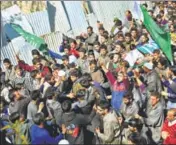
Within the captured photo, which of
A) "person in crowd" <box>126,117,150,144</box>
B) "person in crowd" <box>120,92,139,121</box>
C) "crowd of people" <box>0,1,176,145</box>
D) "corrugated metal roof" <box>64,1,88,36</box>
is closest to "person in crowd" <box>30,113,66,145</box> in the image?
"crowd of people" <box>0,1,176,145</box>

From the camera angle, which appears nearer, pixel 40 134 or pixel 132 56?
pixel 40 134

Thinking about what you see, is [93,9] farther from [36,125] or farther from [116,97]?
[36,125]

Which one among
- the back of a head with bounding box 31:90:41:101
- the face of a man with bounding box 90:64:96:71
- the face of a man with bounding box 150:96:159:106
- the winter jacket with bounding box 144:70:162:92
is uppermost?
the face of a man with bounding box 90:64:96:71

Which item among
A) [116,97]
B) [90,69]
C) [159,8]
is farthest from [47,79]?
[159,8]

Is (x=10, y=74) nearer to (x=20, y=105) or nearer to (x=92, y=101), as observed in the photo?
(x=20, y=105)

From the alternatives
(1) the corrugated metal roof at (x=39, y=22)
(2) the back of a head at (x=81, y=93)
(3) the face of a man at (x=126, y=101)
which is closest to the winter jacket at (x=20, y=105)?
(2) the back of a head at (x=81, y=93)

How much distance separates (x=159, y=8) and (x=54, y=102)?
37.2 feet

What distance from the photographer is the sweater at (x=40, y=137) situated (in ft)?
26.0

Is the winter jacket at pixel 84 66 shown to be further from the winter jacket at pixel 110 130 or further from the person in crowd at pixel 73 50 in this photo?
the winter jacket at pixel 110 130

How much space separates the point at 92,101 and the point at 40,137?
1731 millimetres

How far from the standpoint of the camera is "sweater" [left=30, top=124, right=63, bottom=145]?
793 centimetres

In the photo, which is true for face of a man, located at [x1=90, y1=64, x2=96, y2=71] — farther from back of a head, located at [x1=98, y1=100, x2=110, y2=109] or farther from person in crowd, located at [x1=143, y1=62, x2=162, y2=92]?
back of a head, located at [x1=98, y1=100, x2=110, y2=109]

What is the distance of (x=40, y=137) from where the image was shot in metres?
7.91

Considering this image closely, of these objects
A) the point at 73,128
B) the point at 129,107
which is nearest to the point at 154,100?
the point at 129,107
